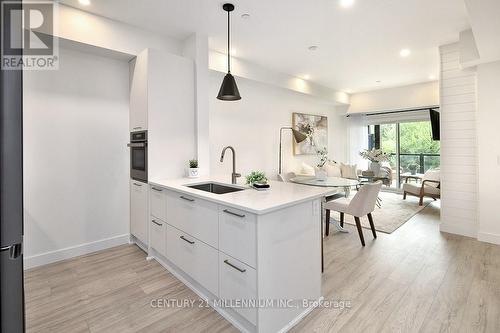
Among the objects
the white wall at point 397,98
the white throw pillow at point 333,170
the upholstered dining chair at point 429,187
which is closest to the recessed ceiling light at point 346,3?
the white throw pillow at point 333,170

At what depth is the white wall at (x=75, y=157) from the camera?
260 centimetres

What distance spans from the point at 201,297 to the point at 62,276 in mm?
1450

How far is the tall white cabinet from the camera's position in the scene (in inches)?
110

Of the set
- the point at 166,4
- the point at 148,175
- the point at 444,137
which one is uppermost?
the point at 166,4

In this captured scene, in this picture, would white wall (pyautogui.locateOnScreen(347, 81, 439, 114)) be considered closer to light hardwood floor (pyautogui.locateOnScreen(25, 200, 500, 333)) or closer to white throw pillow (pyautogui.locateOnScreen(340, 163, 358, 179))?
white throw pillow (pyautogui.locateOnScreen(340, 163, 358, 179))

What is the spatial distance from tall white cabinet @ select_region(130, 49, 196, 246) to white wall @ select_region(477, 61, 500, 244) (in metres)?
3.69

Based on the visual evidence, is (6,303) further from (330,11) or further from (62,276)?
(330,11)

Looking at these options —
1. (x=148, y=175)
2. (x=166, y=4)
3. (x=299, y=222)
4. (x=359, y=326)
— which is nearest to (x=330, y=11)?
(x=166, y=4)

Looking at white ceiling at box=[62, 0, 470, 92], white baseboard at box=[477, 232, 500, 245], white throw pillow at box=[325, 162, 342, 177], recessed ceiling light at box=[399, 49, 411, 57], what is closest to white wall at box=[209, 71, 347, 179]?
white throw pillow at box=[325, 162, 342, 177]

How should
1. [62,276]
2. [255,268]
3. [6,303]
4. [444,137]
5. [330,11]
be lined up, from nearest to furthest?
[6,303] < [255,268] < [62,276] < [330,11] < [444,137]

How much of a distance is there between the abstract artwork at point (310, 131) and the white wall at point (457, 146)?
2.69 metres

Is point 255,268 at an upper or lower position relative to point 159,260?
upper

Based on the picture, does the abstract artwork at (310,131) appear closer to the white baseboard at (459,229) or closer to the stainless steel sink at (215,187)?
the white baseboard at (459,229)

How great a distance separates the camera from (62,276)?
7.93ft
